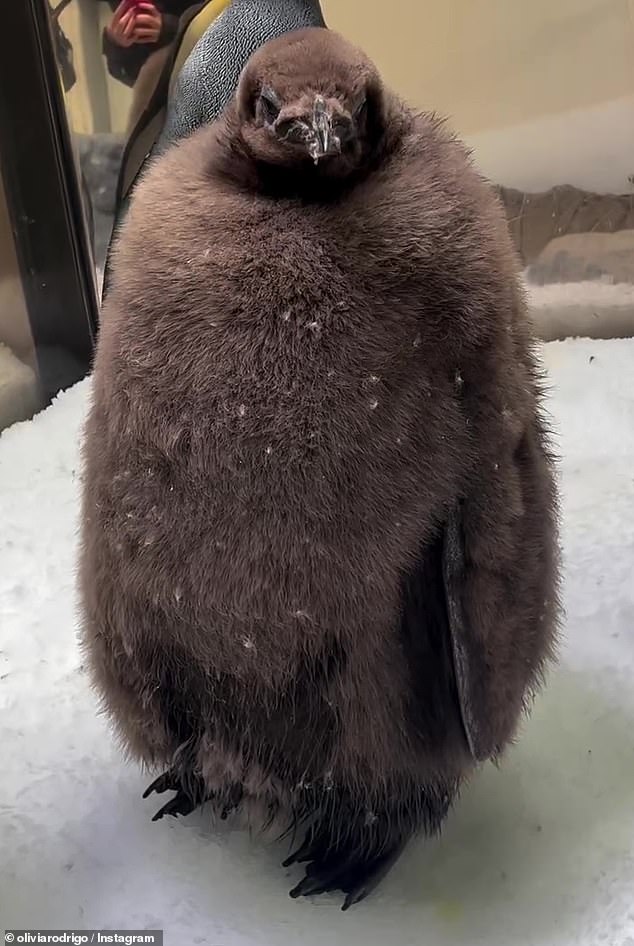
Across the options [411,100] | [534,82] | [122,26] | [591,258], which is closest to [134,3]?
[122,26]

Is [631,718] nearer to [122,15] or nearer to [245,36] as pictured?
[245,36]

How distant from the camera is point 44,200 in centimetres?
107

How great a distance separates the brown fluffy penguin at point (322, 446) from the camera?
422 mm

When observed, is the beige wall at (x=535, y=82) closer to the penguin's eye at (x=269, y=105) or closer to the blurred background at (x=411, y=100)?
the blurred background at (x=411, y=100)

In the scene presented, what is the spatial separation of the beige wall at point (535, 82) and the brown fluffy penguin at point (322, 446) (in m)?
0.82

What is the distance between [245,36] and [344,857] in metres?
0.52

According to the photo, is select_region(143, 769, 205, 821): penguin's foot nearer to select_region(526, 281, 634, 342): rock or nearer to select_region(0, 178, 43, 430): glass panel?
select_region(0, 178, 43, 430): glass panel

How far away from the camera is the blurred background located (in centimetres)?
101

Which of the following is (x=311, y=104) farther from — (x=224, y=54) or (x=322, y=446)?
(x=224, y=54)

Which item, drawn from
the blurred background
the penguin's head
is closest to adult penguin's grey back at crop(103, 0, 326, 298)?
the blurred background

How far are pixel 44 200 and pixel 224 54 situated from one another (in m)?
0.47

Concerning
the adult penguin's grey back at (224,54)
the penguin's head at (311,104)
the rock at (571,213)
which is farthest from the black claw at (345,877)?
the rock at (571,213)

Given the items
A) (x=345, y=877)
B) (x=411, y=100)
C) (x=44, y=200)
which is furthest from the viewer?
(x=44, y=200)

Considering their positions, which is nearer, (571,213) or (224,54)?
(224,54)
